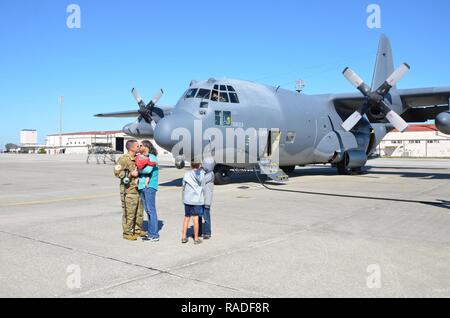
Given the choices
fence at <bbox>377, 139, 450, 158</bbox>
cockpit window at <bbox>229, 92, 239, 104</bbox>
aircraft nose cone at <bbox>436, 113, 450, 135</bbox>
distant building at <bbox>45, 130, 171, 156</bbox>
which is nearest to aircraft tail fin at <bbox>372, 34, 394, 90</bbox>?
aircraft nose cone at <bbox>436, 113, 450, 135</bbox>

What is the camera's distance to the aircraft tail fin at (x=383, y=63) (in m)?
23.5

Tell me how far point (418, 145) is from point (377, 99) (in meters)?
63.9

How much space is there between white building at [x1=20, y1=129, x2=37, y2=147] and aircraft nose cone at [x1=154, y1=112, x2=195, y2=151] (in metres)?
139

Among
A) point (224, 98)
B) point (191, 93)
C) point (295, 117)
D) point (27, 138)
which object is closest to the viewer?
point (191, 93)

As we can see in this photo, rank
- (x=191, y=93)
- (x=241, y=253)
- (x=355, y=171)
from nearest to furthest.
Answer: (x=241, y=253) → (x=191, y=93) → (x=355, y=171)

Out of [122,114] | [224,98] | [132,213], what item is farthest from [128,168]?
[122,114]

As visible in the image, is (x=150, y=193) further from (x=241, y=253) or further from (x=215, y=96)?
(x=215, y=96)

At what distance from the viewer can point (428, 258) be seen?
587 cm

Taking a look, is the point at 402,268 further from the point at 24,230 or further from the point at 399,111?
the point at 399,111

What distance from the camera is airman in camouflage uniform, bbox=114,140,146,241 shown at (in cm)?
693

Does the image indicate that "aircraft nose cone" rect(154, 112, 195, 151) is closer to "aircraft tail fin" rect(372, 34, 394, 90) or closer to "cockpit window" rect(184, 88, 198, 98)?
"cockpit window" rect(184, 88, 198, 98)

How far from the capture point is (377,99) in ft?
64.7

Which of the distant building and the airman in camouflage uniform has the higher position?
the distant building
